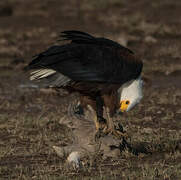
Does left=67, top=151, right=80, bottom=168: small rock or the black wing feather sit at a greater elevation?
the black wing feather

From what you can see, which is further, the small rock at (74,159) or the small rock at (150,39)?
the small rock at (150,39)

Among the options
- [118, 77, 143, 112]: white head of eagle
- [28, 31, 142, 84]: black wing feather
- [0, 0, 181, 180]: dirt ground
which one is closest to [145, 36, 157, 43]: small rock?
[0, 0, 181, 180]: dirt ground

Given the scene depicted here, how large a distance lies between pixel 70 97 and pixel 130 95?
17.1 feet

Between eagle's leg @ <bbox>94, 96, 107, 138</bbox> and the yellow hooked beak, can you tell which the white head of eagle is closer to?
the yellow hooked beak

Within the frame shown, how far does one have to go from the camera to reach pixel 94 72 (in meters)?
8.45

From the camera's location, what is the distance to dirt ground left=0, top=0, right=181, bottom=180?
319 inches

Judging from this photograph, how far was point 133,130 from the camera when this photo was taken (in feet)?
34.1

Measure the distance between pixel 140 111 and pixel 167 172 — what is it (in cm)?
464

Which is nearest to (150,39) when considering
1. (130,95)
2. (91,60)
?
(91,60)

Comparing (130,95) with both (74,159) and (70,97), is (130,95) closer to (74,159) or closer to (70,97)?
(74,159)

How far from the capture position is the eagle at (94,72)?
326 inches

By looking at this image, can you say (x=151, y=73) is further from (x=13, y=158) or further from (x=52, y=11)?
(x=52, y=11)

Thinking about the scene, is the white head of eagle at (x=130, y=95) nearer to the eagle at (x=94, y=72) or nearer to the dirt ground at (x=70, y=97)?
the eagle at (x=94, y=72)

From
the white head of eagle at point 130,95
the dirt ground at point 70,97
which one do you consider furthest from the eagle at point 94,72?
the dirt ground at point 70,97
